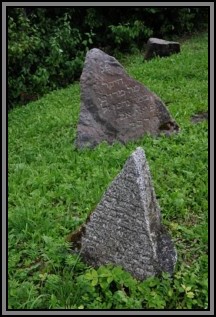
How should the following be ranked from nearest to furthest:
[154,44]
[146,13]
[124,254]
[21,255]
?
[124,254]
[21,255]
[154,44]
[146,13]

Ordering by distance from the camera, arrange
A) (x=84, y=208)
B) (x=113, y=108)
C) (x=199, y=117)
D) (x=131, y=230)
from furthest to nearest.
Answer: (x=199, y=117) < (x=113, y=108) < (x=84, y=208) < (x=131, y=230)

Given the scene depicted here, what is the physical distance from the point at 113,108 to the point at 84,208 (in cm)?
187

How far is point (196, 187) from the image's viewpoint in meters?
4.33

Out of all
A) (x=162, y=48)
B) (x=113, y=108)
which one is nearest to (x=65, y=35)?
(x=162, y=48)

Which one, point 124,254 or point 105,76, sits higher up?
point 105,76

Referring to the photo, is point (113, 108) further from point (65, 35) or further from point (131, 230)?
point (65, 35)

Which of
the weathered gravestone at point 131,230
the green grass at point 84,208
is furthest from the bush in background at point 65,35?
the weathered gravestone at point 131,230

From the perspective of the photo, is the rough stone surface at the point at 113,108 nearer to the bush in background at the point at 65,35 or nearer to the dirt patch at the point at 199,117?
the dirt patch at the point at 199,117

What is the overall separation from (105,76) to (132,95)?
39 centimetres

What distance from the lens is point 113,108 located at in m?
5.60
